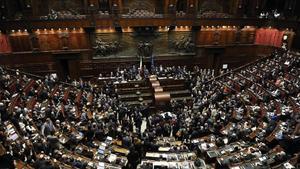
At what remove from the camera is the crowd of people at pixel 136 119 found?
9688 mm

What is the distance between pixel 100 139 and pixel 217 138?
5168 millimetres

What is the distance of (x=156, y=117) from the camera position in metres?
13.0

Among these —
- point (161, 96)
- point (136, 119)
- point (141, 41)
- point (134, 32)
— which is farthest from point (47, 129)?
point (141, 41)

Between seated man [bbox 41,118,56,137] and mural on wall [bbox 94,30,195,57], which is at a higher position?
mural on wall [bbox 94,30,195,57]

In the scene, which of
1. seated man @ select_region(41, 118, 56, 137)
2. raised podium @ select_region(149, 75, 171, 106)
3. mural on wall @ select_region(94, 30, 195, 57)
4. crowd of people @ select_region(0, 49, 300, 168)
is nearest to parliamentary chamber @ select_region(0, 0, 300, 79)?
mural on wall @ select_region(94, 30, 195, 57)

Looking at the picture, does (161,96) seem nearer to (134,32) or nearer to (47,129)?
(134,32)

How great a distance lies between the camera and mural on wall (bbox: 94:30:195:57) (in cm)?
2064

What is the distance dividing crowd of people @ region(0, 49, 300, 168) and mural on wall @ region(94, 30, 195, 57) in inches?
163

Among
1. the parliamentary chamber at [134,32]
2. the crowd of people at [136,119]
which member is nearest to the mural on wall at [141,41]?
the parliamentary chamber at [134,32]

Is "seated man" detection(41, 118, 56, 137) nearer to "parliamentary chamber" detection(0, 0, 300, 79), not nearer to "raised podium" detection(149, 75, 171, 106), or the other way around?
"raised podium" detection(149, 75, 171, 106)

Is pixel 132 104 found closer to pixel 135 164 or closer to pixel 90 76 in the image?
pixel 90 76

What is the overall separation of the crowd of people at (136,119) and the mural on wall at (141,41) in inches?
163

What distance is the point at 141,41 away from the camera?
2123 cm

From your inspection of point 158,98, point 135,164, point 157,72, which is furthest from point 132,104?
point 135,164
